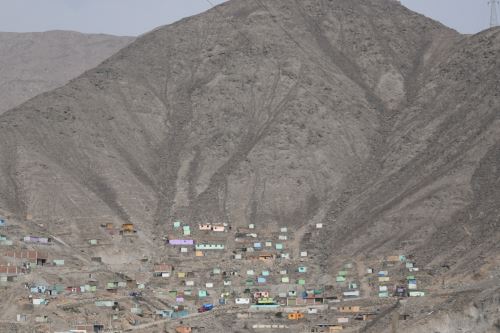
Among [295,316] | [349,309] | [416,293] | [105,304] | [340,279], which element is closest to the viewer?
[416,293]

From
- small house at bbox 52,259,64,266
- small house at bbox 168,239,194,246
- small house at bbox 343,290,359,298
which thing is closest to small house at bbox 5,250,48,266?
→ small house at bbox 52,259,64,266

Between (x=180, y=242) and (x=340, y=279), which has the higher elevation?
(x=180, y=242)

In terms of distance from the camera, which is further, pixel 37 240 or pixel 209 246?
pixel 209 246

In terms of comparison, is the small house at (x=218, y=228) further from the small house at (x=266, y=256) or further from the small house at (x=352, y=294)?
the small house at (x=352, y=294)

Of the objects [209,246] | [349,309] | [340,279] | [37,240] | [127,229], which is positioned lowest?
[349,309]

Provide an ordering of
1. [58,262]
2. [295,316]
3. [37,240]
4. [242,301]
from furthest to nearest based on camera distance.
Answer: [37,240] < [58,262] < [242,301] < [295,316]

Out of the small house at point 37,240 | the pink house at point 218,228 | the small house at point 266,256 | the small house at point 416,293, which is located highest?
the pink house at point 218,228

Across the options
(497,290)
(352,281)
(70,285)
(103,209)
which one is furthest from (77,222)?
(497,290)

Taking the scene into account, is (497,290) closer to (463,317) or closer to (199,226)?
(463,317)

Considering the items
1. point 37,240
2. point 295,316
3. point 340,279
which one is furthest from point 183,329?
point 37,240

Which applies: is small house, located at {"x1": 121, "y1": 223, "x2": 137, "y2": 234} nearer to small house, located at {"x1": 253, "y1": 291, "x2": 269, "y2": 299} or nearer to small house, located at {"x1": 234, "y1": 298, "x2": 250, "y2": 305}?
small house, located at {"x1": 253, "y1": 291, "x2": 269, "y2": 299}

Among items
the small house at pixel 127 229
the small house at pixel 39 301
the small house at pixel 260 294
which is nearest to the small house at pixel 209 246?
the small house at pixel 127 229

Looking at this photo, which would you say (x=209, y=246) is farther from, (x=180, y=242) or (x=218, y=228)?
(x=218, y=228)
